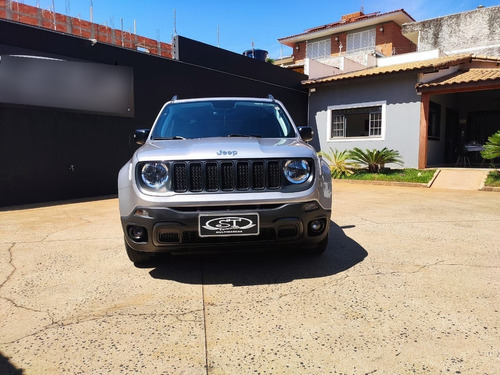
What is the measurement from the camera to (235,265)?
3469mm

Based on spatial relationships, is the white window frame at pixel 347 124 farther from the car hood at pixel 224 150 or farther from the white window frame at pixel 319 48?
the white window frame at pixel 319 48

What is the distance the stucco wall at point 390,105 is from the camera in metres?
12.9

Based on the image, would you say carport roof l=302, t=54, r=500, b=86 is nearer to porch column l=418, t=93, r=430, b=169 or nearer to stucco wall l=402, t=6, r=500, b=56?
porch column l=418, t=93, r=430, b=169

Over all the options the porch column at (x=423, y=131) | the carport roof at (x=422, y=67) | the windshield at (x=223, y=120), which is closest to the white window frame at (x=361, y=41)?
the carport roof at (x=422, y=67)

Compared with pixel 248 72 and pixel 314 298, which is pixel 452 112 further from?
pixel 314 298

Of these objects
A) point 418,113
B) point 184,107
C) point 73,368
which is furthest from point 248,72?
point 73,368

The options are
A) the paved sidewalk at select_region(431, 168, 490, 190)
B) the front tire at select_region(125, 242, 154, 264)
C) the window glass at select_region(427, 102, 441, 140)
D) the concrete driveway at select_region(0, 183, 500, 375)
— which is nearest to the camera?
the concrete driveway at select_region(0, 183, 500, 375)

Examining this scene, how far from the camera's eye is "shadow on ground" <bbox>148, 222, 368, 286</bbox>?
3.13m

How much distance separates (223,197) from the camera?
2.81 m

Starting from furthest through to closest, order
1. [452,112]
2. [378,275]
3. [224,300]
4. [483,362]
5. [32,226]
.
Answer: [452,112] < [32,226] < [378,275] < [224,300] < [483,362]

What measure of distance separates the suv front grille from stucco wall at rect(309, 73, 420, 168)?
1171 centimetres

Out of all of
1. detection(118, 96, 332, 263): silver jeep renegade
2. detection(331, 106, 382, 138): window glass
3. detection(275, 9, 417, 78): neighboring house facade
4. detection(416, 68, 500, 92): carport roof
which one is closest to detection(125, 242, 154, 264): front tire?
detection(118, 96, 332, 263): silver jeep renegade

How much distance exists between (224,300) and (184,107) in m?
2.46

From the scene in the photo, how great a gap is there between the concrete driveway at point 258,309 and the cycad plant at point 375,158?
→ 798 centimetres
